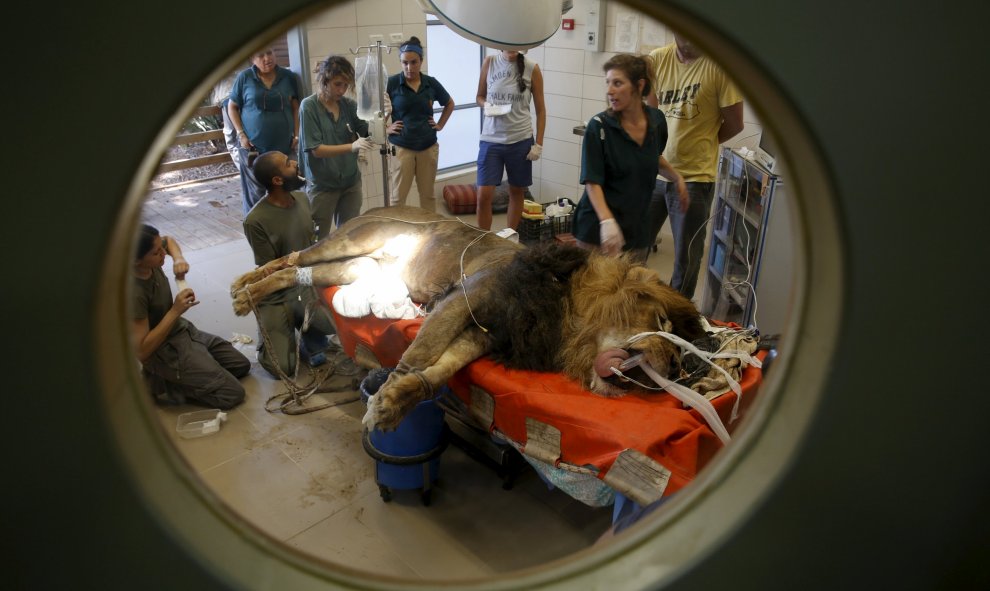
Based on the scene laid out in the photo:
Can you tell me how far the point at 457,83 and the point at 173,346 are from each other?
16.2 ft

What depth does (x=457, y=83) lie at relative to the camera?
7.66 m

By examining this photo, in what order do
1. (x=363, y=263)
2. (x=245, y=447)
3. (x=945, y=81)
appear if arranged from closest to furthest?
(x=945, y=81) < (x=245, y=447) < (x=363, y=263)

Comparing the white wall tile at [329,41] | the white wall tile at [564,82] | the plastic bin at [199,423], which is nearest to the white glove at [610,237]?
the plastic bin at [199,423]

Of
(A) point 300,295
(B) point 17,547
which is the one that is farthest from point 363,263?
(B) point 17,547

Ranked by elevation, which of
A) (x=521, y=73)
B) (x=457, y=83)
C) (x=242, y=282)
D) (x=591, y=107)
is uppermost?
(x=521, y=73)

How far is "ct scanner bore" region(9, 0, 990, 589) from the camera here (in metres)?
0.49

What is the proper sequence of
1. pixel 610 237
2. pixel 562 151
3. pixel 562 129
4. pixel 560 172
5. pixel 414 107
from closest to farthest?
pixel 610 237 < pixel 414 107 < pixel 562 129 < pixel 562 151 < pixel 560 172

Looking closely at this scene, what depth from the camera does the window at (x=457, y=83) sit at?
24.0 feet

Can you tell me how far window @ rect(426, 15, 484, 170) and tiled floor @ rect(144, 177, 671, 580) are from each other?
453 cm

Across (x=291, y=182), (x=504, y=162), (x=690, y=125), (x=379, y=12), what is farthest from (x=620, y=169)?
(x=379, y=12)

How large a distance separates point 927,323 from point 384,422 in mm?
2214

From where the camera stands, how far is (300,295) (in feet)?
13.6

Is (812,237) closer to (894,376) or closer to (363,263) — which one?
(894,376)

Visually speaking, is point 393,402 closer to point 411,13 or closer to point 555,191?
point 411,13
